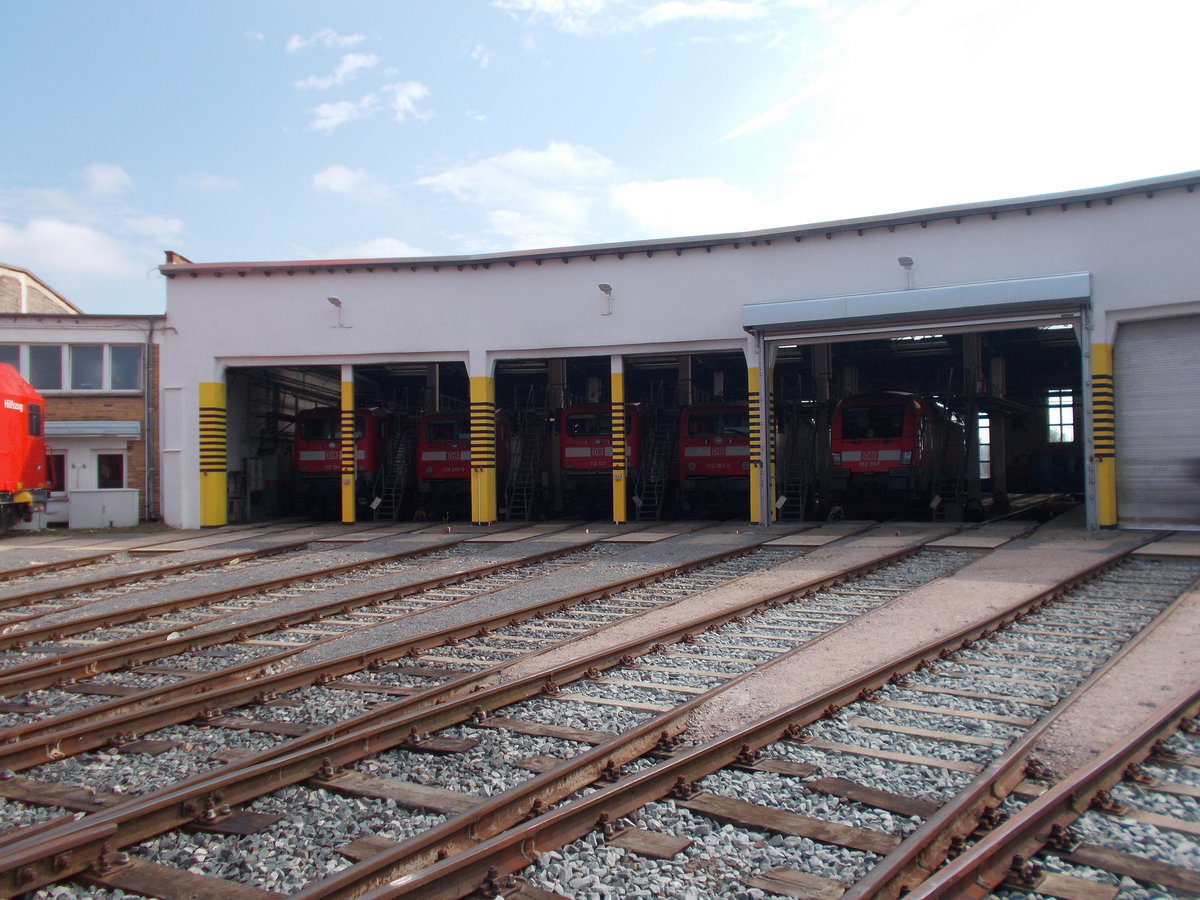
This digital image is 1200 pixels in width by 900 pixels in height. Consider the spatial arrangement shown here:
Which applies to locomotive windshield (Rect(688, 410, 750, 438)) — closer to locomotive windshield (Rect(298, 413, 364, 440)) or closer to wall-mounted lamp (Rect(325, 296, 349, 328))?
wall-mounted lamp (Rect(325, 296, 349, 328))

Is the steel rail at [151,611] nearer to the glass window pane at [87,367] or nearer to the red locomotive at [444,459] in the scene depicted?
the red locomotive at [444,459]

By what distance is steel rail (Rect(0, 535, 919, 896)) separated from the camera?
10.7ft

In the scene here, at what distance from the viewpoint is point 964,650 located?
266 inches

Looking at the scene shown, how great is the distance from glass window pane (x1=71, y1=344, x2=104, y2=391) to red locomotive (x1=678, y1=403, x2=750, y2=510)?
42.4ft

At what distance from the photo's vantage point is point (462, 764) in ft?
14.8

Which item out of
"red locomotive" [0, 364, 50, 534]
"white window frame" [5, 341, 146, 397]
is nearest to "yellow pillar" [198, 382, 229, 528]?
"white window frame" [5, 341, 146, 397]

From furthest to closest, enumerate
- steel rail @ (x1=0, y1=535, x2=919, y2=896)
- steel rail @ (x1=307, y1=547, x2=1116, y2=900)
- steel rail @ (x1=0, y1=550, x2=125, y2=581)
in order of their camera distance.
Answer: steel rail @ (x1=0, y1=550, x2=125, y2=581), steel rail @ (x1=0, y1=535, x2=919, y2=896), steel rail @ (x1=307, y1=547, x2=1116, y2=900)

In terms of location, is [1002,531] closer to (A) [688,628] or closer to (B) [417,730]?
(A) [688,628]

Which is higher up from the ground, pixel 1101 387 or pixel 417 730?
pixel 1101 387

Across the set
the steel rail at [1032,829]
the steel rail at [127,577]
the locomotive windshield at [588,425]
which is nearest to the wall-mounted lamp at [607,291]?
the locomotive windshield at [588,425]

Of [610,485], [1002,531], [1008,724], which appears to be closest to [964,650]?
[1008,724]

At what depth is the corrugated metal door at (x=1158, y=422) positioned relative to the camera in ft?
47.1

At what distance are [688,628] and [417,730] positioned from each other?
3.00 meters

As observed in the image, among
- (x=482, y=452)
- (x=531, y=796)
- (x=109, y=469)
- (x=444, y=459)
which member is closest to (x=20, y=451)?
(x=109, y=469)
